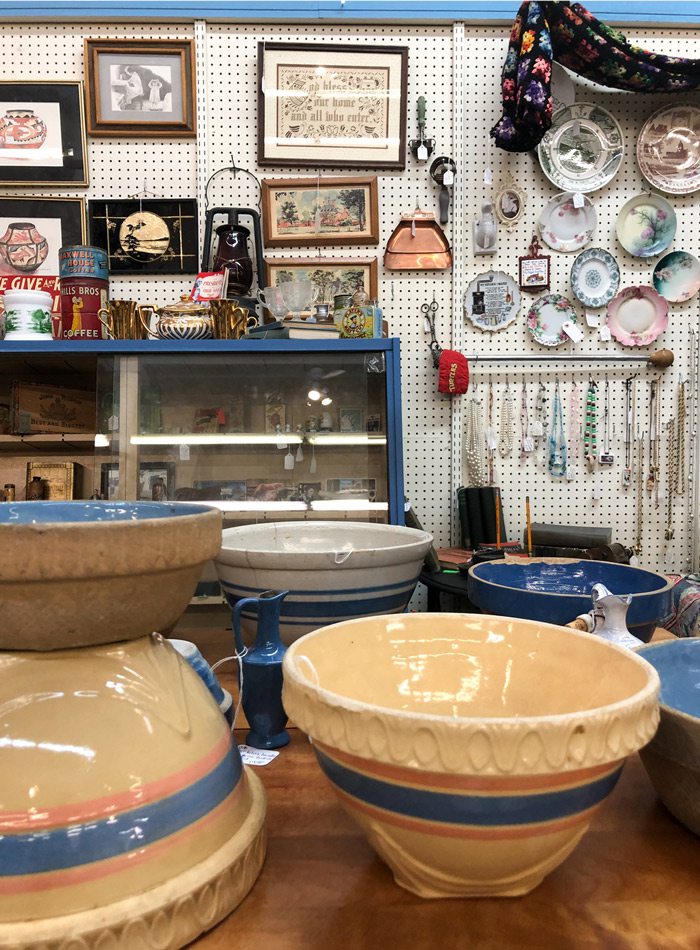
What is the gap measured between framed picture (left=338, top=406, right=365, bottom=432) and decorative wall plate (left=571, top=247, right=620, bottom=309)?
0.97 m

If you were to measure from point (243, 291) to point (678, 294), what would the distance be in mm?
1553

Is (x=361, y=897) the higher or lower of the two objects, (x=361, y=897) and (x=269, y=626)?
the lower

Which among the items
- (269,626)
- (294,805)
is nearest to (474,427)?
(269,626)

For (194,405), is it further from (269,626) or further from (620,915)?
(620,915)

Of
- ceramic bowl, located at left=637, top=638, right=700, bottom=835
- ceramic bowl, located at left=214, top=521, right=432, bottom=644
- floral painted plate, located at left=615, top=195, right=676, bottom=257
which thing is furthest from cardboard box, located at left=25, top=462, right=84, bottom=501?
floral painted plate, located at left=615, top=195, right=676, bottom=257

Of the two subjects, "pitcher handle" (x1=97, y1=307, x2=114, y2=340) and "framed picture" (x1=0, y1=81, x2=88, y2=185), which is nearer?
"pitcher handle" (x1=97, y1=307, x2=114, y2=340)

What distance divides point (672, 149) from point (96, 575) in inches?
99.9

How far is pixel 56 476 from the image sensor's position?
84.6 inches

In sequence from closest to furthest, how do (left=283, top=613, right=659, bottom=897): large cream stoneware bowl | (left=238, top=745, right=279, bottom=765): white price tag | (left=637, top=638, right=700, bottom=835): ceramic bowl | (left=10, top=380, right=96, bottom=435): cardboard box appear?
(left=283, top=613, right=659, bottom=897): large cream stoneware bowl < (left=637, top=638, right=700, bottom=835): ceramic bowl < (left=238, top=745, right=279, bottom=765): white price tag < (left=10, top=380, right=96, bottom=435): cardboard box

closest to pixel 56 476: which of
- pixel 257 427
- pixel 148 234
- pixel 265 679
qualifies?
pixel 257 427

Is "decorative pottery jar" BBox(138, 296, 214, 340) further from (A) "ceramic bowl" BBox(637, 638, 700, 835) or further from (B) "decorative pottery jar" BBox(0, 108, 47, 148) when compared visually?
(A) "ceramic bowl" BBox(637, 638, 700, 835)

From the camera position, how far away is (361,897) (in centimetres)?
50

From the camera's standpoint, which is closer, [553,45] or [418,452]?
[553,45]

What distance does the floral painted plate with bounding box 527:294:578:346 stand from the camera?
2215 mm
